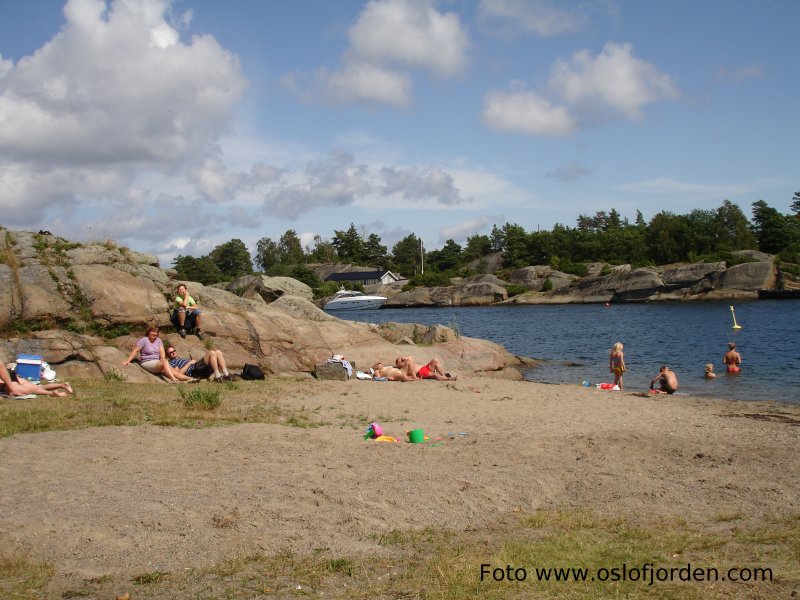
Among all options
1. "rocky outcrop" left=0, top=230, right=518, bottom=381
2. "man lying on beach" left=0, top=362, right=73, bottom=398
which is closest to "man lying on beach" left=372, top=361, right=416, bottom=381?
"rocky outcrop" left=0, top=230, right=518, bottom=381

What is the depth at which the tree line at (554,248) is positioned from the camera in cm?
9275

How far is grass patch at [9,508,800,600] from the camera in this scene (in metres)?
4.94

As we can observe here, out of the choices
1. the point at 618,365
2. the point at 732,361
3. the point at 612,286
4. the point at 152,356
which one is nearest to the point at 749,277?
the point at 612,286

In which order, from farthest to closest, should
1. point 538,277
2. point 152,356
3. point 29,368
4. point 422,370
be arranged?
point 538,277 → point 422,370 → point 152,356 → point 29,368

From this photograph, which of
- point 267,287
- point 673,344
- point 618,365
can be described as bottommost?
point 673,344

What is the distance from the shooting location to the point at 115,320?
17984 millimetres

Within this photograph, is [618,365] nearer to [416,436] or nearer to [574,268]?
[416,436]

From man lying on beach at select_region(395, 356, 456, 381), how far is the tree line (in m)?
73.0

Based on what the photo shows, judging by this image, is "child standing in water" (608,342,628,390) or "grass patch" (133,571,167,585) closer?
"grass patch" (133,571,167,585)

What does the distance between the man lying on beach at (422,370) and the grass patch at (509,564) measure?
42.6 feet

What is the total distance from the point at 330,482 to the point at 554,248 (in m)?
107

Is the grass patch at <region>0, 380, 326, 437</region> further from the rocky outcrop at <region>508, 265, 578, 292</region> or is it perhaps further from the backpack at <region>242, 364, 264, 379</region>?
the rocky outcrop at <region>508, 265, 578, 292</region>

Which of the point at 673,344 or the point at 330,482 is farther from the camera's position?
the point at 673,344

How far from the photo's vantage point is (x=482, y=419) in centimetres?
1324
